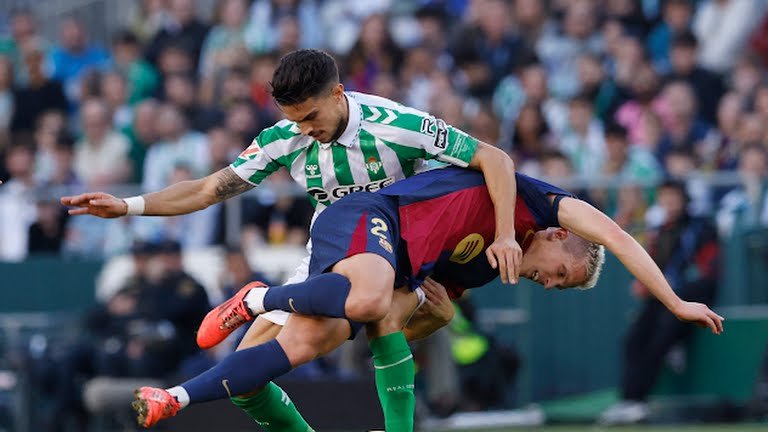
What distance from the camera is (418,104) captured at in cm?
1393

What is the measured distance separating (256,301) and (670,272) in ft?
17.6

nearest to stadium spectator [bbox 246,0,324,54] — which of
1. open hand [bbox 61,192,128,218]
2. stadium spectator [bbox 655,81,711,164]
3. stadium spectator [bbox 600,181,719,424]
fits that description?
stadium spectator [bbox 655,81,711,164]

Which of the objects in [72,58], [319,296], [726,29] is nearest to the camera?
[319,296]

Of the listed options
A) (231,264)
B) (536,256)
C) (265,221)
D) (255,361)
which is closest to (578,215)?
(536,256)

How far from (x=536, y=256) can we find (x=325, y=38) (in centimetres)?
822

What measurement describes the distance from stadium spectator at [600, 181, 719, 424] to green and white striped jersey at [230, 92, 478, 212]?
4681 millimetres

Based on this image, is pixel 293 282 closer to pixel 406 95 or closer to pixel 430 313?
pixel 430 313

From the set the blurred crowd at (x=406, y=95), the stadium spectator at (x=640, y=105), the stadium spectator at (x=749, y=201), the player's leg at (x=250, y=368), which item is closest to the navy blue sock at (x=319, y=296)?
the player's leg at (x=250, y=368)

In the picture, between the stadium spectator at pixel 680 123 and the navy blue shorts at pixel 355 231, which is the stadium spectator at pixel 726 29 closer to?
the stadium spectator at pixel 680 123

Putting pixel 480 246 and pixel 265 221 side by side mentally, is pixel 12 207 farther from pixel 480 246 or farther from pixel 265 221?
pixel 480 246

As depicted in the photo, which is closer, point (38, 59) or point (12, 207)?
point (12, 207)

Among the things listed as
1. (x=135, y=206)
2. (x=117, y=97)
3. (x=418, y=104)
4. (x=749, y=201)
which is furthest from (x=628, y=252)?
(x=117, y=97)

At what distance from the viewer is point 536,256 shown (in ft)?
24.5

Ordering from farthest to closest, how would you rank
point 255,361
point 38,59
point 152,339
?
point 38,59, point 152,339, point 255,361
